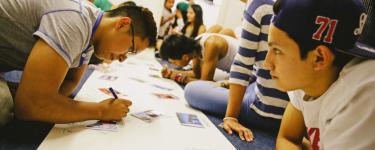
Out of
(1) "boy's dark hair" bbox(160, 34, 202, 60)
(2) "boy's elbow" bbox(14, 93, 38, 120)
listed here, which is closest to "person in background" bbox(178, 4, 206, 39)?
(1) "boy's dark hair" bbox(160, 34, 202, 60)

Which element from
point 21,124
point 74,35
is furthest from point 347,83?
point 21,124

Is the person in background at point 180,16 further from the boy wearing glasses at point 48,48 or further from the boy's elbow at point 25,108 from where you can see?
the boy's elbow at point 25,108

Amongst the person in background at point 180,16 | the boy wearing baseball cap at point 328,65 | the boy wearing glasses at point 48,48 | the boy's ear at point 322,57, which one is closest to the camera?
the boy wearing baseball cap at point 328,65

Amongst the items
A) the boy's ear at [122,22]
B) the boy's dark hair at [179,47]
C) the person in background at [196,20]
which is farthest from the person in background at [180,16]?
the boy's ear at [122,22]

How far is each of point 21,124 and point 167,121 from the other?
0.68 metres

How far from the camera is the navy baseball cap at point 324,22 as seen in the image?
75cm

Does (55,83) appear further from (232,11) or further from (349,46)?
(232,11)

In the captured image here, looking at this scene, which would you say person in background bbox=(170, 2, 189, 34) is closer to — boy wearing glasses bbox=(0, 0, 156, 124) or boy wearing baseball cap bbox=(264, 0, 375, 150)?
boy wearing glasses bbox=(0, 0, 156, 124)

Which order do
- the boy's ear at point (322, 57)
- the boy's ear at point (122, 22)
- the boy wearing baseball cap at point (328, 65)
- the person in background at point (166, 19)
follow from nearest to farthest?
the boy wearing baseball cap at point (328, 65)
the boy's ear at point (322, 57)
the boy's ear at point (122, 22)
the person in background at point (166, 19)

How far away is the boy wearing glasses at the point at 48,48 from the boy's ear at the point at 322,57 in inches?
32.6

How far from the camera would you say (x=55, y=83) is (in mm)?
1105

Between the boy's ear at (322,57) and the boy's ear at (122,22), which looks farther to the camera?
the boy's ear at (122,22)

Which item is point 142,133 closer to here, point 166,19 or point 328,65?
point 328,65

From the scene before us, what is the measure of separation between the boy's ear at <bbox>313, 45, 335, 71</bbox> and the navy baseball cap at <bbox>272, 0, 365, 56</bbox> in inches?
0.5
